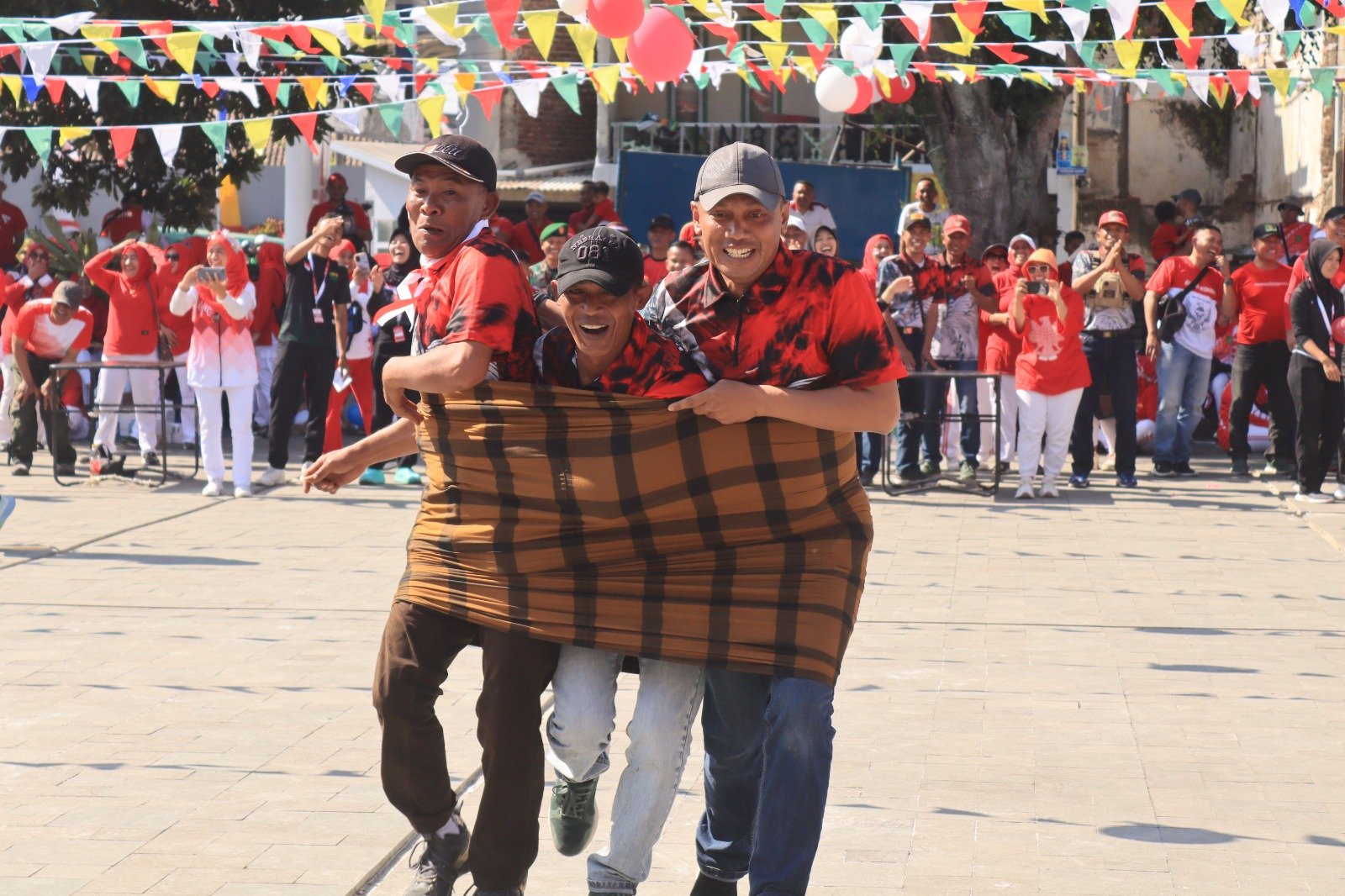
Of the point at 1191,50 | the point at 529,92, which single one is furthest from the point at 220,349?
the point at 1191,50

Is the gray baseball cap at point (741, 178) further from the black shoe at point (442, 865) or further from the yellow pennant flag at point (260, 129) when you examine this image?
the yellow pennant flag at point (260, 129)

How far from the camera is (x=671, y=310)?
431 centimetres

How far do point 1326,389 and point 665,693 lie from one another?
9.72 m

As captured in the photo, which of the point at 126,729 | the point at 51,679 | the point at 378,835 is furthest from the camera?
the point at 51,679

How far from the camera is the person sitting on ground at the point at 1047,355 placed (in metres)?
12.7

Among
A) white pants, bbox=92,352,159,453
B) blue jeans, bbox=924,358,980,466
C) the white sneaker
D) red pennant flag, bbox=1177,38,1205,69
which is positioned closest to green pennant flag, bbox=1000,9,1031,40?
red pennant flag, bbox=1177,38,1205,69

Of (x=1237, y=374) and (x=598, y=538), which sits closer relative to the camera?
(x=598, y=538)

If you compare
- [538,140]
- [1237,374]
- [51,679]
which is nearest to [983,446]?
[1237,374]

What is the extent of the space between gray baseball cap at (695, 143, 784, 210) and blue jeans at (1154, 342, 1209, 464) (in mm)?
10538

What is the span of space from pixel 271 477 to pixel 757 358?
32.3ft

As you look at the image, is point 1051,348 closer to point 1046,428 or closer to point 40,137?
point 1046,428

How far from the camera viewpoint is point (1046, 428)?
13070mm

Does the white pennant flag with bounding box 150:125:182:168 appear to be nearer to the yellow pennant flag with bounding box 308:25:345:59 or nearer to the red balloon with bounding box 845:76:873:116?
the yellow pennant flag with bounding box 308:25:345:59

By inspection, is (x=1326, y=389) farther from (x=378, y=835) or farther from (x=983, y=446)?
(x=378, y=835)
